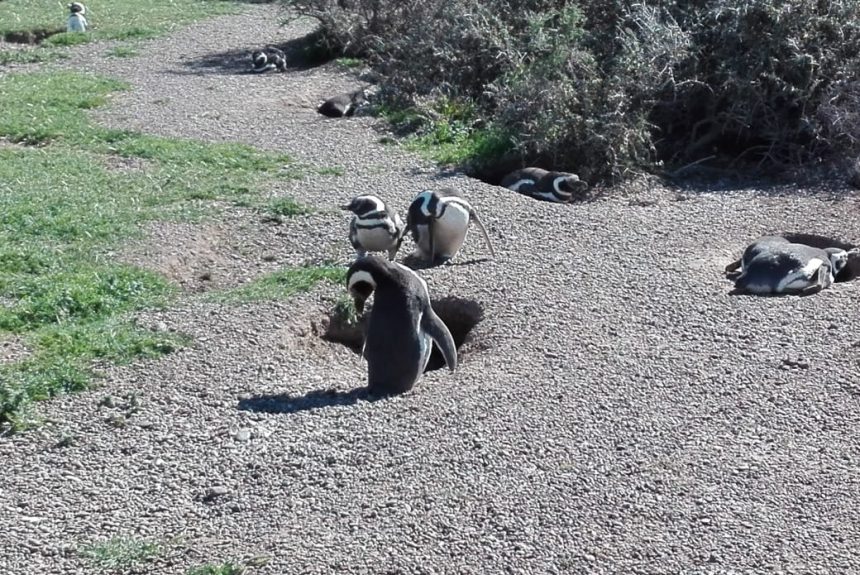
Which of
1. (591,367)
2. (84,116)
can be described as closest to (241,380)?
A: (591,367)

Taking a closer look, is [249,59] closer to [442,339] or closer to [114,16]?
[114,16]

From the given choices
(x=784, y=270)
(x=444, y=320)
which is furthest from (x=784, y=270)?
(x=444, y=320)

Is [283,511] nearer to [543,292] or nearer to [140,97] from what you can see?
[543,292]

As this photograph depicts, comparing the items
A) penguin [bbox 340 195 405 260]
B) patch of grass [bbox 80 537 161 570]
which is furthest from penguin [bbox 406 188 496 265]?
patch of grass [bbox 80 537 161 570]

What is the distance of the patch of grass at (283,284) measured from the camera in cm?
796

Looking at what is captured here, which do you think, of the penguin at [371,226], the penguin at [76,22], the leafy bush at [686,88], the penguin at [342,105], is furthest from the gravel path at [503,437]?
the penguin at [76,22]

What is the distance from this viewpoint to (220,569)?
197 inches

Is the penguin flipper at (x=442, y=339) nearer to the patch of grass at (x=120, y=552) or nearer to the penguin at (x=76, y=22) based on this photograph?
the patch of grass at (x=120, y=552)

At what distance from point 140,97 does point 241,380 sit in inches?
342

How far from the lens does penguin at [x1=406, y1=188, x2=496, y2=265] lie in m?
8.77

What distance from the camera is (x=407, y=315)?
6934 mm

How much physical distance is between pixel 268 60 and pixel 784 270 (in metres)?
10.4

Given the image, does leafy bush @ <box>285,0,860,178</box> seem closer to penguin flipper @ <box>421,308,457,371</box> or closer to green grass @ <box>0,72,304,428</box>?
green grass @ <box>0,72,304,428</box>

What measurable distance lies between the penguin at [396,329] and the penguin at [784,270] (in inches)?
87.0
